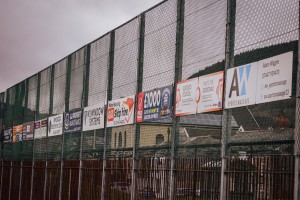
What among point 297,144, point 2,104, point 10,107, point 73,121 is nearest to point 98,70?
point 73,121

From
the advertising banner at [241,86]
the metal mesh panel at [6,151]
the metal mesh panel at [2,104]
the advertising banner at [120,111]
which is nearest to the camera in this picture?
the advertising banner at [241,86]

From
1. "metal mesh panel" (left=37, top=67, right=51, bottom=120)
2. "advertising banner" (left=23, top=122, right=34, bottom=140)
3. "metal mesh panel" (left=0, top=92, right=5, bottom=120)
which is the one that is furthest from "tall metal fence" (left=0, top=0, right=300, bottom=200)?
"metal mesh panel" (left=0, top=92, right=5, bottom=120)

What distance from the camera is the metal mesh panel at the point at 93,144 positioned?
621 inches

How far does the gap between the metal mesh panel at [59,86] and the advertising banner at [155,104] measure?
689 centimetres

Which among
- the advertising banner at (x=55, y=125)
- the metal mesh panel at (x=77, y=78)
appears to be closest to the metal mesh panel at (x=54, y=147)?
the advertising banner at (x=55, y=125)

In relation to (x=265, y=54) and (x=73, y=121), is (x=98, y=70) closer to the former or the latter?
(x=73, y=121)

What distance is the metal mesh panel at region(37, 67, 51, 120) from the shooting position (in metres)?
21.7

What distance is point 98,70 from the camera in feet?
54.2

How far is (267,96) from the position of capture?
863 cm

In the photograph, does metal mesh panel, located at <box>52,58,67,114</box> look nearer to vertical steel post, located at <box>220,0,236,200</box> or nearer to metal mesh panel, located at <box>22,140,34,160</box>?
metal mesh panel, located at <box>22,140,34,160</box>

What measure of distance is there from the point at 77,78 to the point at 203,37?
846cm

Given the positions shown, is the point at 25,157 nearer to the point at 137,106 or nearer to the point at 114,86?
the point at 114,86

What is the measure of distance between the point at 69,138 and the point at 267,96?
11.0 metres

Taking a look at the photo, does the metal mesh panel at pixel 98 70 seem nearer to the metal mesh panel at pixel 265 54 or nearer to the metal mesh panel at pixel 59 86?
the metal mesh panel at pixel 59 86
